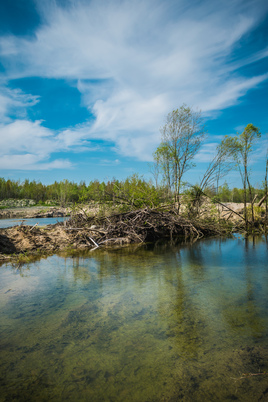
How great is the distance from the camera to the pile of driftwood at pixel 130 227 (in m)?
9.38

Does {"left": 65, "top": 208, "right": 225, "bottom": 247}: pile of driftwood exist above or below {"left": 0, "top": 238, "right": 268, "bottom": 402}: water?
above

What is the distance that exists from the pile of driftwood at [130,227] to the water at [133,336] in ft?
13.6

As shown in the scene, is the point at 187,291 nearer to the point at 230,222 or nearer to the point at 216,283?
the point at 216,283

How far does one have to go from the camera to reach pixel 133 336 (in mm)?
2650

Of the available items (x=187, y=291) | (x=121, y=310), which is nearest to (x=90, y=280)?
(x=121, y=310)

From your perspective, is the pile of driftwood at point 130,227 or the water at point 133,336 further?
the pile of driftwood at point 130,227

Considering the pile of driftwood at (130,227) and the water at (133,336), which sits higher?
the pile of driftwood at (130,227)

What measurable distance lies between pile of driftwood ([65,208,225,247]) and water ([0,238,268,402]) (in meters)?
4.13

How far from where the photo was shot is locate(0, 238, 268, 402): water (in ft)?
6.22

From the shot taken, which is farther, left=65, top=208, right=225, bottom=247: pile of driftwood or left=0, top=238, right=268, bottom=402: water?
left=65, top=208, right=225, bottom=247: pile of driftwood

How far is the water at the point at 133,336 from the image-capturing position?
1896 millimetres

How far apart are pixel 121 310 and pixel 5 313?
5.49 ft

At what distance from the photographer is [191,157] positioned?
16812 millimetres

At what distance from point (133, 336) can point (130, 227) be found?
7433 millimetres
